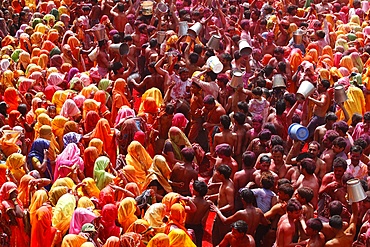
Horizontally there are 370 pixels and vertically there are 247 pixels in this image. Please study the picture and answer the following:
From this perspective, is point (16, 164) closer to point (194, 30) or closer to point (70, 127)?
point (70, 127)

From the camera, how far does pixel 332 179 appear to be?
9070 mm

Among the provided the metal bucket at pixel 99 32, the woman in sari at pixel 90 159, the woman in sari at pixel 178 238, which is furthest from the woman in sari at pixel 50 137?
the metal bucket at pixel 99 32

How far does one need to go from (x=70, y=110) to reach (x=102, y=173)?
6.75ft

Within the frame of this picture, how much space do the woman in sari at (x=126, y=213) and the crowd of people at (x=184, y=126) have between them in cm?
2

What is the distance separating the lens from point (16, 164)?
949 centimetres

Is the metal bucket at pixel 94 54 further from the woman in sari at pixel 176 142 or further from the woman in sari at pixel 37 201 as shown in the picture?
the woman in sari at pixel 37 201

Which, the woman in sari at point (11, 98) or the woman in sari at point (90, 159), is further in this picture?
the woman in sari at point (11, 98)

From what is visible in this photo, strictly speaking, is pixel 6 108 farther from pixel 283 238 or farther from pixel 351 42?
pixel 351 42

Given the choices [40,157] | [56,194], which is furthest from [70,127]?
[56,194]

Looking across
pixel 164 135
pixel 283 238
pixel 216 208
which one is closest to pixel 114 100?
pixel 164 135

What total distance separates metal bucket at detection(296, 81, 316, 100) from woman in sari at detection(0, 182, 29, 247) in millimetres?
4510

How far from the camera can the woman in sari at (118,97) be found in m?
11.8

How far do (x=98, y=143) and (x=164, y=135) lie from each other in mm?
1354

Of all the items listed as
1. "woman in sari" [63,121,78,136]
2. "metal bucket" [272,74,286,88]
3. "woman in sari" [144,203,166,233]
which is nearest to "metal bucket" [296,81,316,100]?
"metal bucket" [272,74,286,88]
